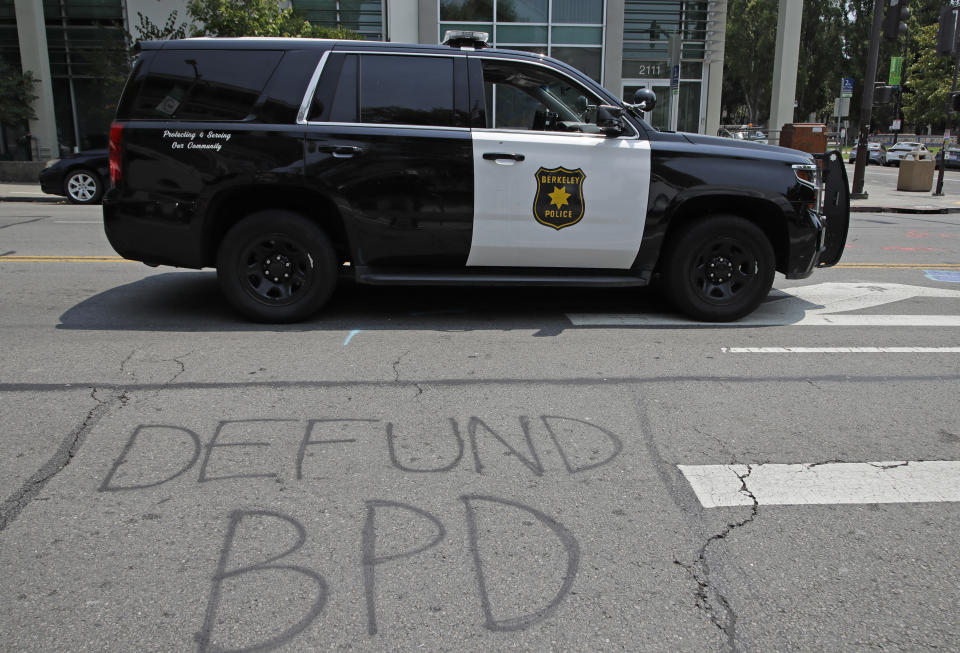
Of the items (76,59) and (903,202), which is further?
(76,59)

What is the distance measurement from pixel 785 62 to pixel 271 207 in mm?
24853

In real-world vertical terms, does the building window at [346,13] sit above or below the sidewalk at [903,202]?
above

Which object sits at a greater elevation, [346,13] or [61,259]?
[346,13]

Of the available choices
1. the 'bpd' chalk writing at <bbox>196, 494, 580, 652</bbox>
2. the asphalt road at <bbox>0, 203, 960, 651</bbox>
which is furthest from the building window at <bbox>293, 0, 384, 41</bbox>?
the 'bpd' chalk writing at <bbox>196, 494, 580, 652</bbox>

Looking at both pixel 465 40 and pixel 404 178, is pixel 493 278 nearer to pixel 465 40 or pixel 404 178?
pixel 404 178

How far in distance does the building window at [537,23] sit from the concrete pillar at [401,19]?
79 cm

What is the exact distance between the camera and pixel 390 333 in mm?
6246

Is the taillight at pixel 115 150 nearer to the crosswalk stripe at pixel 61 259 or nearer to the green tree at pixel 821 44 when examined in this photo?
the crosswalk stripe at pixel 61 259

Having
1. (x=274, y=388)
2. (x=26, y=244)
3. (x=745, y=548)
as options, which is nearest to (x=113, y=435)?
(x=274, y=388)

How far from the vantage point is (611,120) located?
6129 mm

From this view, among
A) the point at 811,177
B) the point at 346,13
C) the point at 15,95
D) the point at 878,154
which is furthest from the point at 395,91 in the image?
the point at 878,154

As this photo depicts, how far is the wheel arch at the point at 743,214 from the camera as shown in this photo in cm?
647

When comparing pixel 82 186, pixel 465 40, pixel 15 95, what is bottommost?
pixel 82 186

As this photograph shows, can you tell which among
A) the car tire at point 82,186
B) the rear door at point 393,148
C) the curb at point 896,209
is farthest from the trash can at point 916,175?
the car tire at point 82,186
